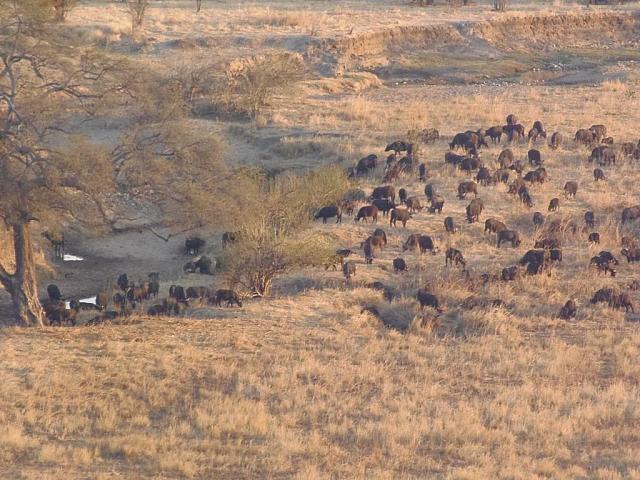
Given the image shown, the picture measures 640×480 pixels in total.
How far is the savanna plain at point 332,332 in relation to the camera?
12.2 meters

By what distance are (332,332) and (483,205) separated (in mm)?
8941

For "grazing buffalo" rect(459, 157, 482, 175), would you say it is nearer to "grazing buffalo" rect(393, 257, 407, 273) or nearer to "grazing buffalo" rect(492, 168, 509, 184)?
"grazing buffalo" rect(492, 168, 509, 184)

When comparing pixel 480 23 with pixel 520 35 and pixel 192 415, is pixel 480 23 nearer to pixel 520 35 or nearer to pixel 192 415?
pixel 520 35

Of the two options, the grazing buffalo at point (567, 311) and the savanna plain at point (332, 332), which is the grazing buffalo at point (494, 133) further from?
the grazing buffalo at point (567, 311)

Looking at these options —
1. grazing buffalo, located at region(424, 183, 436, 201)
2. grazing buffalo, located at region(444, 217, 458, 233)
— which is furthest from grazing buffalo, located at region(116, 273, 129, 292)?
grazing buffalo, located at region(424, 183, 436, 201)

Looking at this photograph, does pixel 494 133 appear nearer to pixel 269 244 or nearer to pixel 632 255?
pixel 632 255

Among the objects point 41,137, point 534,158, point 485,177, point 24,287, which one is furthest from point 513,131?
point 41,137

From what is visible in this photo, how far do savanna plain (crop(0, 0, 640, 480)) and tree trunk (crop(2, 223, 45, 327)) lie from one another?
1.95ft

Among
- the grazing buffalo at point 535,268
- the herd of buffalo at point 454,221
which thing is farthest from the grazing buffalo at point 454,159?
the grazing buffalo at point 535,268

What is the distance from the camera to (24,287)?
16672mm

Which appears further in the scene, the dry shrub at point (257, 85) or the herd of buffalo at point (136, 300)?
the dry shrub at point (257, 85)

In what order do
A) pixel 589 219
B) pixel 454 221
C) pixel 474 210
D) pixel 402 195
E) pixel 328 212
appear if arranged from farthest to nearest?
pixel 402 195
pixel 589 219
pixel 454 221
pixel 474 210
pixel 328 212

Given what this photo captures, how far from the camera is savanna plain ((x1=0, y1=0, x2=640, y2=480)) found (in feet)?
40.1

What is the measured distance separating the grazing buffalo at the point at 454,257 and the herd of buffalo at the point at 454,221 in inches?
0.7
